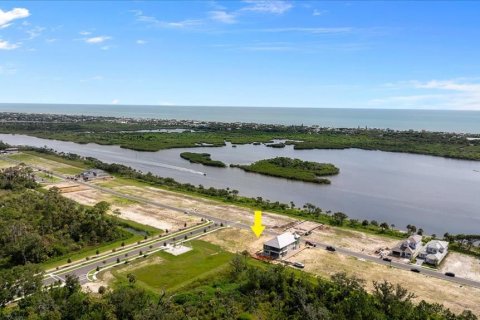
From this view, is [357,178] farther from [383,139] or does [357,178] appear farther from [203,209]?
[383,139]

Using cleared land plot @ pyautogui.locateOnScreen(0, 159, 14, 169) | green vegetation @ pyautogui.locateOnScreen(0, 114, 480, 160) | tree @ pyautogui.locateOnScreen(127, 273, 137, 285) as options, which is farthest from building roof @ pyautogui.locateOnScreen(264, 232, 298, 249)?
green vegetation @ pyautogui.locateOnScreen(0, 114, 480, 160)

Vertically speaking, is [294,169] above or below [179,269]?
above

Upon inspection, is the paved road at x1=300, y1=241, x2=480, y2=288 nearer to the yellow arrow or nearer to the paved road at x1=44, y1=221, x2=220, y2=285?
the yellow arrow

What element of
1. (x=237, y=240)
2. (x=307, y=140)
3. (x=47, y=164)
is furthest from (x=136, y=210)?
(x=307, y=140)

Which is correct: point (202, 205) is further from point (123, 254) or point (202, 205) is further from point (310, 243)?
point (310, 243)

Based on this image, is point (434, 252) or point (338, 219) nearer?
point (434, 252)

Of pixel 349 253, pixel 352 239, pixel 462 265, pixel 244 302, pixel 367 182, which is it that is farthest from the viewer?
pixel 367 182

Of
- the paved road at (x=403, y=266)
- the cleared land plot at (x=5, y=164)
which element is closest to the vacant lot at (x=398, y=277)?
the paved road at (x=403, y=266)

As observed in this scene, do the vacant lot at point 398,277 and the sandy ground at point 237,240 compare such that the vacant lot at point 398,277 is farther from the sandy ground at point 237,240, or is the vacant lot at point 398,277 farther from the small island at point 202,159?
the small island at point 202,159
